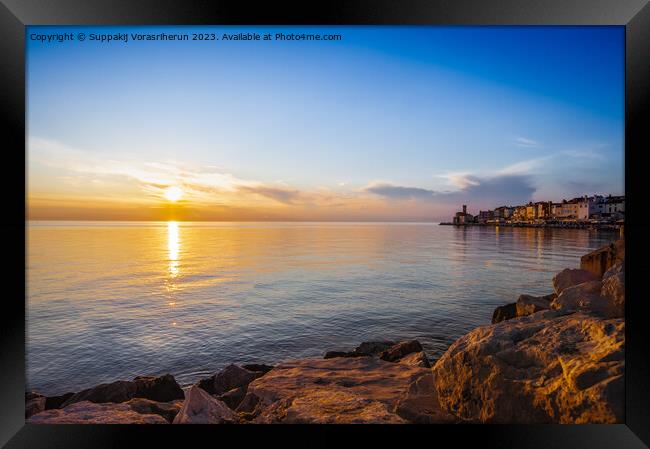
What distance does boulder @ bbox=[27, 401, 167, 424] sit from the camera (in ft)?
13.6

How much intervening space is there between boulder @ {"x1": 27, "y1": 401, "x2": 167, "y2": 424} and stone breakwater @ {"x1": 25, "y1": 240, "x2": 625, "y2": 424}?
0.05 ft

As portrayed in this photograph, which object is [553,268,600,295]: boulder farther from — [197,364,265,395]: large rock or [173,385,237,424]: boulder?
[173,385,237,424]: boulder

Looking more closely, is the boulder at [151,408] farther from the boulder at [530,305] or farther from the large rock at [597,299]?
the boulder at [530,305]

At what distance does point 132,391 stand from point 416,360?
4993mm

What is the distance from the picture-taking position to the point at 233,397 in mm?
5266

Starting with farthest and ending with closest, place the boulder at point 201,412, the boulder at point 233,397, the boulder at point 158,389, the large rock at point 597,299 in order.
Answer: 1. the boulder at point 158,389
2. the boulder at point 233,397
3. the boulder at point 201,412
4. the large rock at point 597,299

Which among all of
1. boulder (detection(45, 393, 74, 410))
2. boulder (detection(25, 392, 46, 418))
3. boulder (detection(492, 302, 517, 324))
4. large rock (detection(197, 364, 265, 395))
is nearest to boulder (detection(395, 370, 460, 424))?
large rock (detection(197, 364, 265, 395))

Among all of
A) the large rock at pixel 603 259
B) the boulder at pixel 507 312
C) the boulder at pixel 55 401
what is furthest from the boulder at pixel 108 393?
the large rock at pixel 603 259

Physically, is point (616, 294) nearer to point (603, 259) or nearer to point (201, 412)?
point (603, 259)

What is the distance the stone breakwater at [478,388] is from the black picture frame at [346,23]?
0.18 m

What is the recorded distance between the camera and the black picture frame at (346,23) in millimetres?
3752

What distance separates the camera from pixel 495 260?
21.1 meters

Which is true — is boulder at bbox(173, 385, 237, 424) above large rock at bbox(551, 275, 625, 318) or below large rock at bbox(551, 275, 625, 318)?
below

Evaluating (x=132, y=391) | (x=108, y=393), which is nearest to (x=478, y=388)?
(x=132, y=391)
